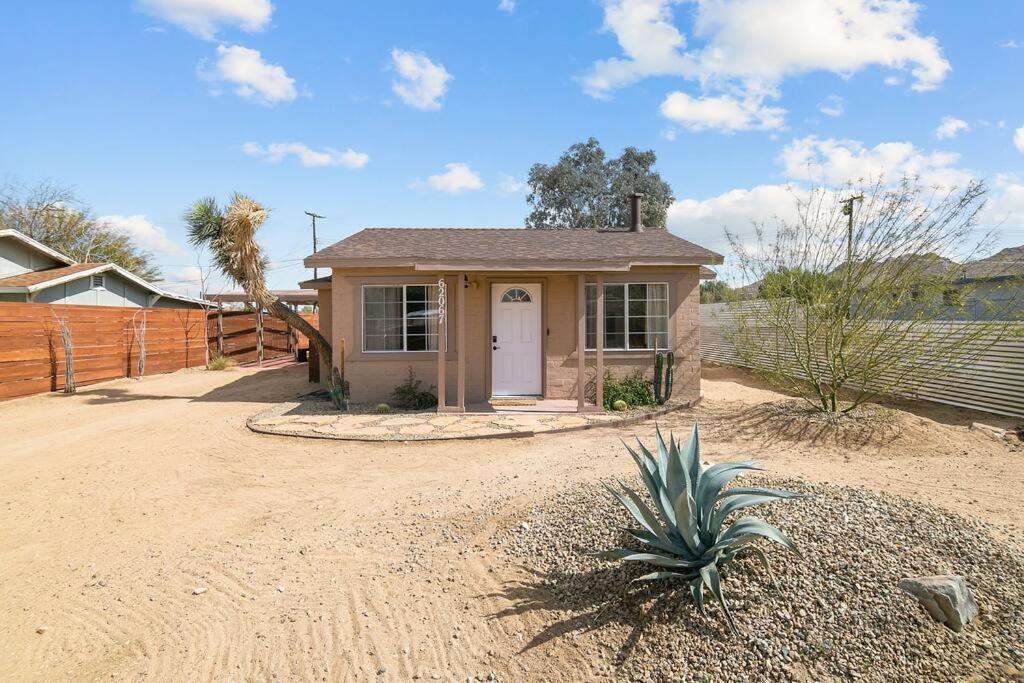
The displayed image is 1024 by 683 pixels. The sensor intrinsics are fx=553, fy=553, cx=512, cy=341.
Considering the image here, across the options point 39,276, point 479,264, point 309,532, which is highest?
point 39,276

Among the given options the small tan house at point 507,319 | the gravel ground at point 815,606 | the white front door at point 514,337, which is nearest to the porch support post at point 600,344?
the small tan house at point 507,319

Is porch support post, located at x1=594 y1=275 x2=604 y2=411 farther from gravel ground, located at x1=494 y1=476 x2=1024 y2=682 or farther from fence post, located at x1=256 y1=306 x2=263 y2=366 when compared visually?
fence post, located at x1=256 y1=306 x2=263 y2=366

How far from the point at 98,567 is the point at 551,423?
5795 mm

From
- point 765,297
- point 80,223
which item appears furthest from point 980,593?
point 80,223

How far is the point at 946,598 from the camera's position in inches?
119

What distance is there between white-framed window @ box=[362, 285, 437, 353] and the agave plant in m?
7.48

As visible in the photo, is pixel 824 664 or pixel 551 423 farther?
pixel 551 423

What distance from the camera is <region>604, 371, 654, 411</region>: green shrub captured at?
33.1 ft

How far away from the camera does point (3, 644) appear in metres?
3.29

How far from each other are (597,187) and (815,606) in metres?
29.7

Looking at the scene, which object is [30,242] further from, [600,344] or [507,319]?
[600,344]

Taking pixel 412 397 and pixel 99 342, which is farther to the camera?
pixel 99 342

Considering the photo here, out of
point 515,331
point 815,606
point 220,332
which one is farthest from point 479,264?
point 220,332

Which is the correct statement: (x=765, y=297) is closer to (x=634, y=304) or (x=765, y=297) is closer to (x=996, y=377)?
(x=634, y=304)
